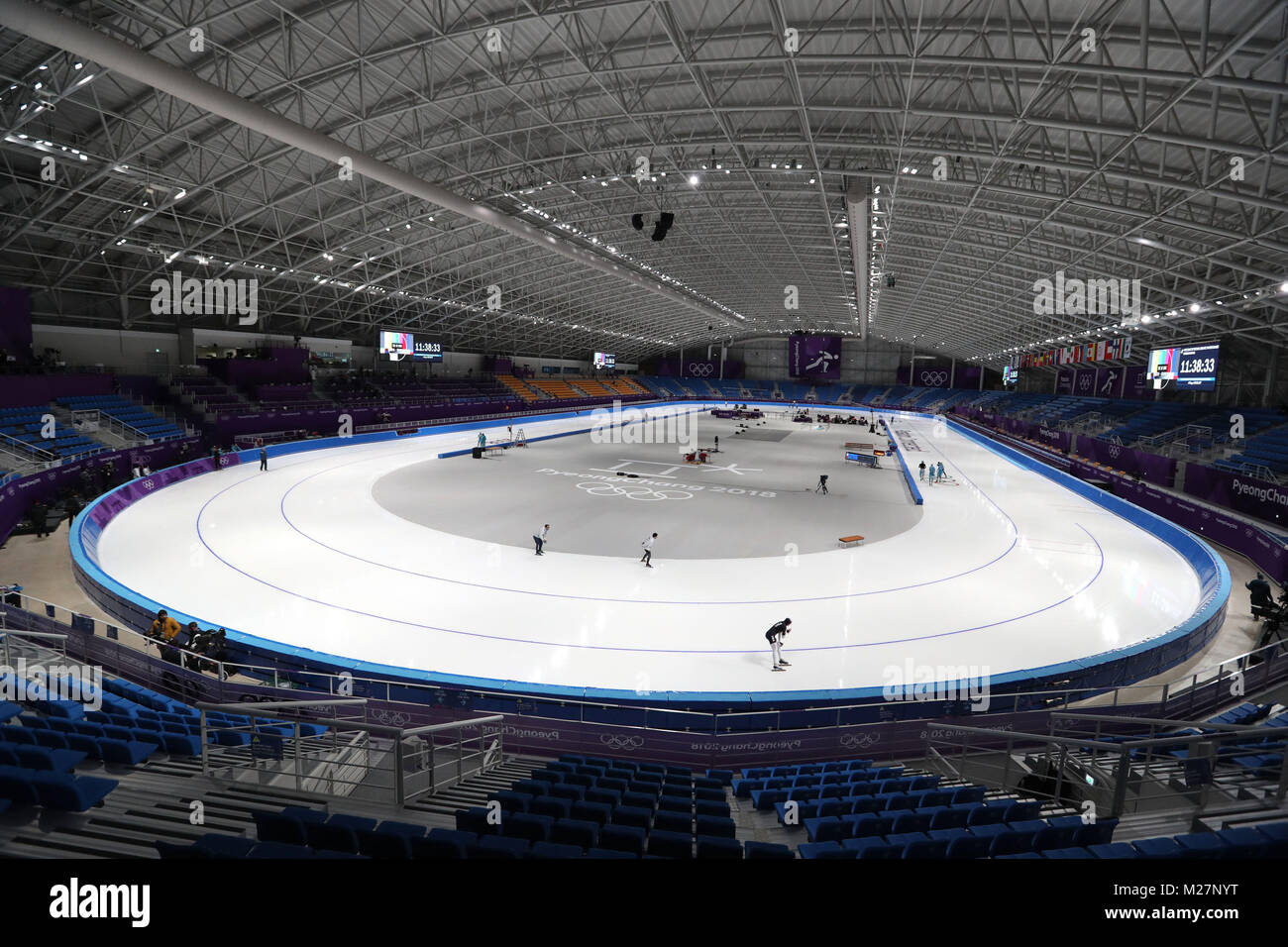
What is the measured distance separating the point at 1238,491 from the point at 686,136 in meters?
24.8

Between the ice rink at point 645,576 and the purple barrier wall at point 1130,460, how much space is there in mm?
5053

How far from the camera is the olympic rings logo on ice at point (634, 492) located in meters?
24.5

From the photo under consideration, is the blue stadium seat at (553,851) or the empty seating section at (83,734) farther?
the empty seating section at (83,734)

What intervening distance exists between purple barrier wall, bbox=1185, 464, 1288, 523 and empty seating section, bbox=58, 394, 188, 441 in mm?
43756

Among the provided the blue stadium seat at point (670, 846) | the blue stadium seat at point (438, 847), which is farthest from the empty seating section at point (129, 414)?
the blue stadium seat at point (670, 846)

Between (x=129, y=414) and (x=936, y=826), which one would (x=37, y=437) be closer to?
(x=129, y=414)

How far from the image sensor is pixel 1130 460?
31.5m

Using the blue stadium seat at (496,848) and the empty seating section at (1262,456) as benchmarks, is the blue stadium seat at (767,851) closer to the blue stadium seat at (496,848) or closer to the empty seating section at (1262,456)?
the blue stadium seat at (496,848)

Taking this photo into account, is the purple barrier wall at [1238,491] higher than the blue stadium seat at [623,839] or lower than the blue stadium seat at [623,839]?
higher

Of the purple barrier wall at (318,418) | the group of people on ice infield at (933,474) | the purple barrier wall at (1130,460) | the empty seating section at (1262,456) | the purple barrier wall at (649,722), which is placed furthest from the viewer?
the purple barrier wall at (318,418)

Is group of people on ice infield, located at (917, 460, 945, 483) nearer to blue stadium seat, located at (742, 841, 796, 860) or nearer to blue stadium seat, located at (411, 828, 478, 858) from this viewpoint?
blue stadium seat, located at (742, 841, 796, 860)

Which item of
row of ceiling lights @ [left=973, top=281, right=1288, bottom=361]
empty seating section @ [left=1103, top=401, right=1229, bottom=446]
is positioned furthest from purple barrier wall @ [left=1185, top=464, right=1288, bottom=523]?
empty seating section @ [left=1103, top=401, right=1229, bottom=446]

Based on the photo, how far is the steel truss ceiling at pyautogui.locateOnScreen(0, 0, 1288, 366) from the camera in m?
14.3
